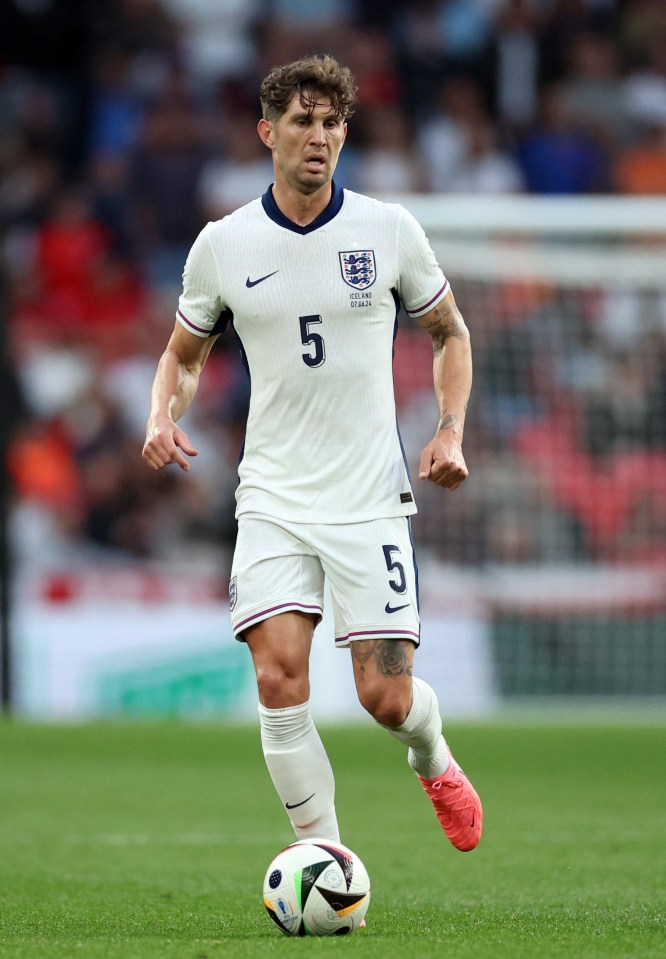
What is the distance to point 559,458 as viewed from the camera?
1318 cm

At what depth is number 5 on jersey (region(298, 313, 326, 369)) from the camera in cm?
519

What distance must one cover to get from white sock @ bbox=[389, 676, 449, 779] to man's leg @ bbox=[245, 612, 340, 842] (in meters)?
0.27

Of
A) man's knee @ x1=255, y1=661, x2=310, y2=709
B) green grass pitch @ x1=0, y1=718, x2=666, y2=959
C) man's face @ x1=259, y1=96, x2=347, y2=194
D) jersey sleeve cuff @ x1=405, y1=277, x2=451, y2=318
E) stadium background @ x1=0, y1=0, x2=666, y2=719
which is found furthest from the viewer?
stadium background @ x1=0, y1=0, x2=666, y2=719

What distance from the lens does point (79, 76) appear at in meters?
17.7

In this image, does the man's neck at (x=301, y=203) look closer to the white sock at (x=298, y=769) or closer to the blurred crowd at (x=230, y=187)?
the white sock at (x=298, y=769)

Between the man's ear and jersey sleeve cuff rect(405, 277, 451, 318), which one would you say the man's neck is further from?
jersey sleeve cuff rect(405, 277, 451, 318)

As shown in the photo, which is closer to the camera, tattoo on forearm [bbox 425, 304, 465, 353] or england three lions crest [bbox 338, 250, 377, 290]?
england three lions crest [bbox 338, 250, 377, 290]

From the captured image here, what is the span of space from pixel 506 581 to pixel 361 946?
869 centimetres

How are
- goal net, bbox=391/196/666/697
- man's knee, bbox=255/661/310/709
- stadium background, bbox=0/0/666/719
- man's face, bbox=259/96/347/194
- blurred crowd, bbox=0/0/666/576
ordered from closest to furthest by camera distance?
man's knee, bbox=255/661/310/709
man's face, bbox=259/96/347/194
stadium background, bbox=0/0/666/719
goal net, bbox=391/196/666/697
blurred crowd, bbox=0/0/666/576

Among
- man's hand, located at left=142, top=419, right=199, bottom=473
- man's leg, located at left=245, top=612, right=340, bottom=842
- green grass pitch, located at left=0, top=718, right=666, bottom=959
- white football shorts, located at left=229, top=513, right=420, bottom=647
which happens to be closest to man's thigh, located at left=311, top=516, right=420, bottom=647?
white football shorts, located at left=229, top=513, right=420, bottom=647

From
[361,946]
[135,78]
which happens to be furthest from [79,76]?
[361,946]

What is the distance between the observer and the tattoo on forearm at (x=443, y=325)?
214 inches

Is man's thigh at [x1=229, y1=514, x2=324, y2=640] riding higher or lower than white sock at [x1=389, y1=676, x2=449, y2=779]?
higher

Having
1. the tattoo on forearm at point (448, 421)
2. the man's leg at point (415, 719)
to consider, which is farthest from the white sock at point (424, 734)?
the tattoo on forearm at point (448, 421)
